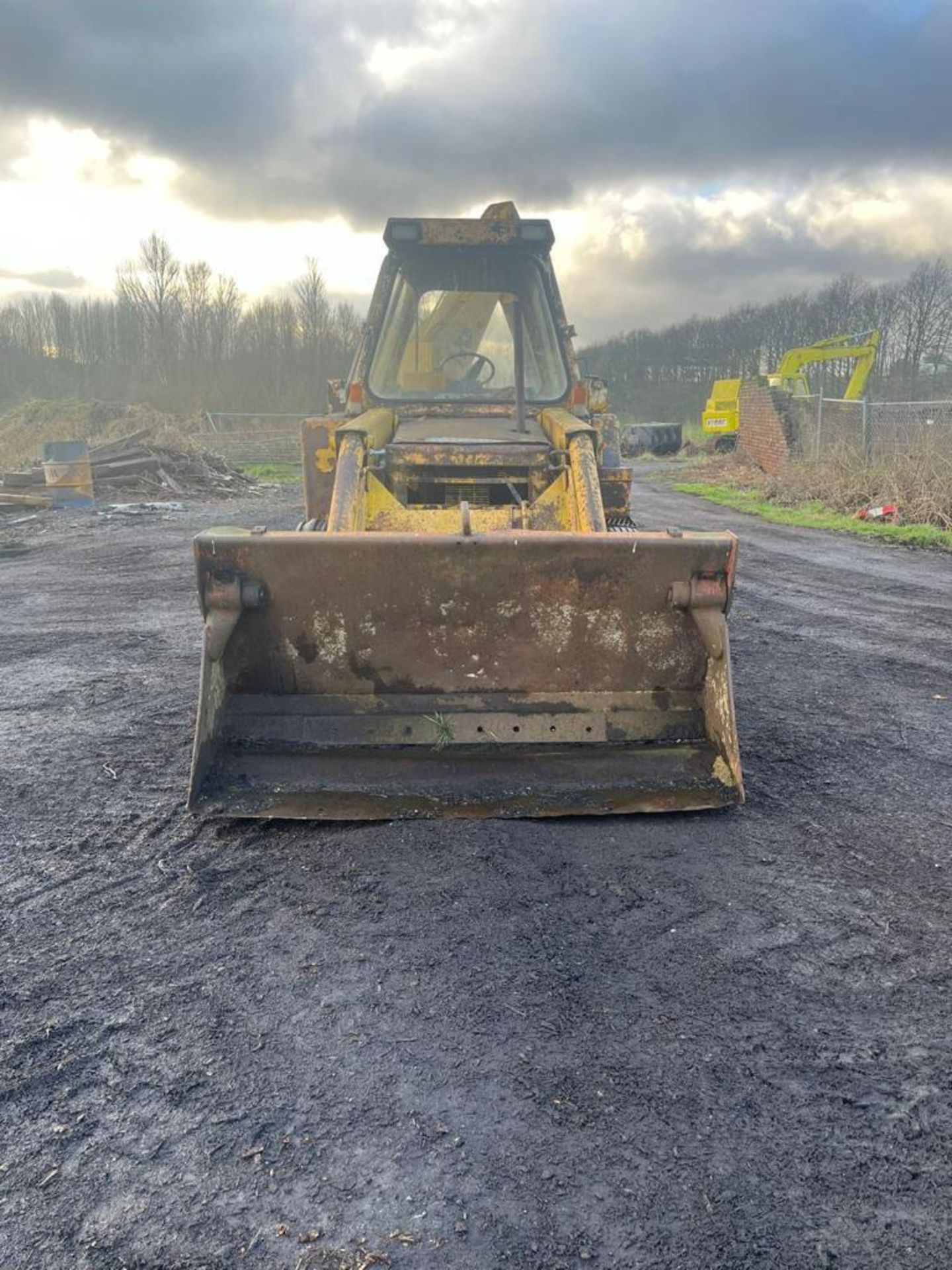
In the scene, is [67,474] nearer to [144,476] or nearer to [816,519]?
[144,476]

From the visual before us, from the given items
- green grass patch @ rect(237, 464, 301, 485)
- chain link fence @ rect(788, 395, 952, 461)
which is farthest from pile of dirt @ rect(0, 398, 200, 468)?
chain link fence @ rect(788, 395, 952, 461)

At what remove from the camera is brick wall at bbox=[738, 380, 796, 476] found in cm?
1869

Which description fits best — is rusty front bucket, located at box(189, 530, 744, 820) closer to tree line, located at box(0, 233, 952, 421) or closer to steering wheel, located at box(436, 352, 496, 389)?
steering wheel, located at box(436, 352, 496, 389)

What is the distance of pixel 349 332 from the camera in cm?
4584

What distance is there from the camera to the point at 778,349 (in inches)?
1923

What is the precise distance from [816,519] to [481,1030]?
Answer: 12.2m

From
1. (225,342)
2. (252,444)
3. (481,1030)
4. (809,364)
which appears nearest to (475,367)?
(481,1030)

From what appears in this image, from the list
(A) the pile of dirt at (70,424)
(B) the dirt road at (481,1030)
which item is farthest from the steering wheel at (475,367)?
(A) the pile of dirt at (70,424)

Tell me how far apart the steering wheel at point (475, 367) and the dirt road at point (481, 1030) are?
9.65ft

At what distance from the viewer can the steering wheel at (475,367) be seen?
5.71 m

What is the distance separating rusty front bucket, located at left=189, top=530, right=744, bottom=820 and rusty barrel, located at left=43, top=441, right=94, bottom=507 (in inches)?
520

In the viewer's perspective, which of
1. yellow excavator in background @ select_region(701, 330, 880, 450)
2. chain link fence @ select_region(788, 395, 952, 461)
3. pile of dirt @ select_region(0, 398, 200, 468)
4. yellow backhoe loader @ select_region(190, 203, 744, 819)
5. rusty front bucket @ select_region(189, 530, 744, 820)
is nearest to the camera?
yellow backhoe loader @ select_region(190, 203, 744, 819)

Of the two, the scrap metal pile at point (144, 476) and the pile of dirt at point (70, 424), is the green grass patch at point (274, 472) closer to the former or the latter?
the pile of dirt at point (70, 424)

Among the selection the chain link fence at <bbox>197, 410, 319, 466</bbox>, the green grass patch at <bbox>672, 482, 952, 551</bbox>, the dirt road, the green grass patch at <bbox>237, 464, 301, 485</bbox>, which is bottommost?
the dirt road
